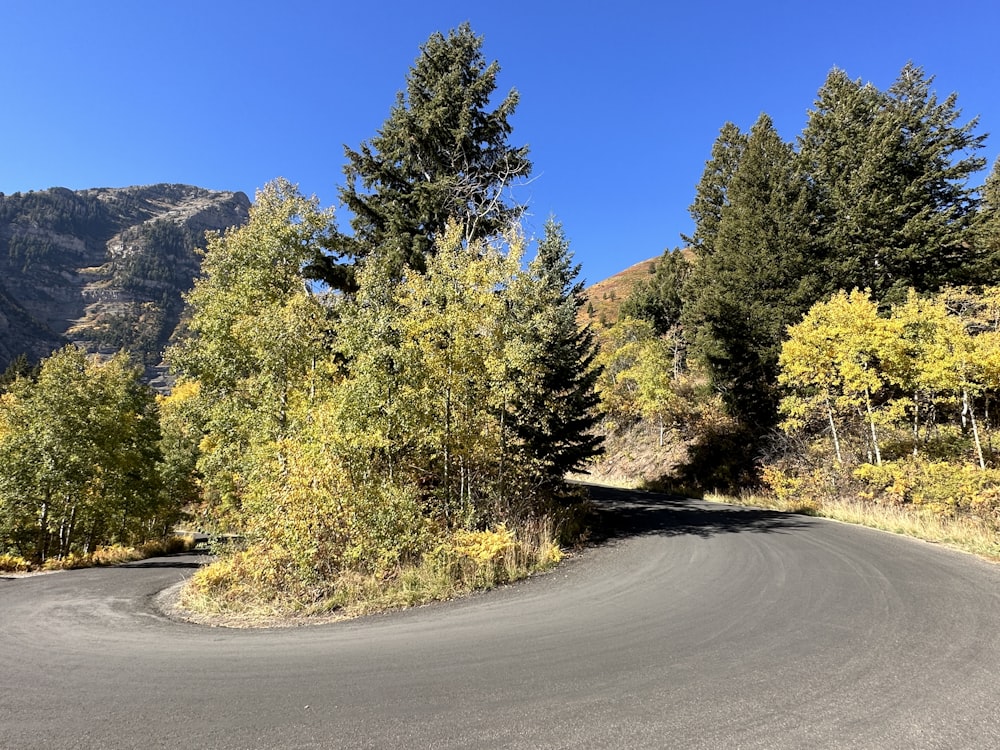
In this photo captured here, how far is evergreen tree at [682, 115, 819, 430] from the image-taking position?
24016 mm

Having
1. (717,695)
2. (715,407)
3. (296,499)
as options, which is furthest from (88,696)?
(715,407)

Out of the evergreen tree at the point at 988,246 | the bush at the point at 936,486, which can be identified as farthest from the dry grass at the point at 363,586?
the evergreen tree at the point at 988,246

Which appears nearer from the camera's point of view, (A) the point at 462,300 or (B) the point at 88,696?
(B) the point at 88,696

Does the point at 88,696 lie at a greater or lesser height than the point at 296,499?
lesser

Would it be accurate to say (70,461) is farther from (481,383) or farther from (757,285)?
(757,285)

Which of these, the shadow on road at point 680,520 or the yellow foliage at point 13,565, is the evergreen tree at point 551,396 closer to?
the shadow on road at point 680,520

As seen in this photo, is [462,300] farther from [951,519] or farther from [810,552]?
[951,519]

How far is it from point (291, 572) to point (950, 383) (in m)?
18.2

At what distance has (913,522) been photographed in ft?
39.4

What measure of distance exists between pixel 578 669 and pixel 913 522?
12.7m

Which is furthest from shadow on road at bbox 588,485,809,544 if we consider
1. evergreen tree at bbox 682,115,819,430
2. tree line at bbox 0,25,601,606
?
evergreen tree at bbox 682,115,819,430

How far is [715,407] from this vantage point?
92.9ft

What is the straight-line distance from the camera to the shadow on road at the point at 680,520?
12.5 metres

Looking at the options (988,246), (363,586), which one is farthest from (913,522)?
(988,246)
